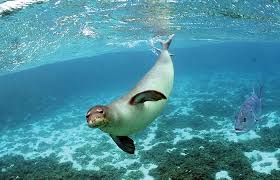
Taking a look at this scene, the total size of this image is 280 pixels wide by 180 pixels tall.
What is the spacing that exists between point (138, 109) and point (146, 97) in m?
0.30

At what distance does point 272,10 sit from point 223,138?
28.8 feet

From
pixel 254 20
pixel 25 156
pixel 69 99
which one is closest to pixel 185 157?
pixel 25 156

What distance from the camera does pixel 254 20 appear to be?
25.2 metres

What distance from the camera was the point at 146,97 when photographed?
3344 mm

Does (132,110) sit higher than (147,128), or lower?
higher

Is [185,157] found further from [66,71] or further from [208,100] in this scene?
[66,71]

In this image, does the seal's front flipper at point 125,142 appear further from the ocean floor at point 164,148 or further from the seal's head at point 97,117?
the ocean floor at point 164,148

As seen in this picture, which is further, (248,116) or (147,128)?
(147,128)

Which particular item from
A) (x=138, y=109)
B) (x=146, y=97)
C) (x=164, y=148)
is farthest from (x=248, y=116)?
(x=164, y=148)

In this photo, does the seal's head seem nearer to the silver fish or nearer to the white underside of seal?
the white underside of seal

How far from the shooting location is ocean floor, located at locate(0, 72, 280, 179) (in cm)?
1600

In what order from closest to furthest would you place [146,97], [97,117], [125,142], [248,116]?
[97,117]
[146,97]
[125,142]
[248,116]

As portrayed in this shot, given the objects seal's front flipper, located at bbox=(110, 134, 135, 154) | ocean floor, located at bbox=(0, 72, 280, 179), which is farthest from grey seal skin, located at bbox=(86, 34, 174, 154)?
ocean floor, located at bbox=(0, 72, 280, 179)

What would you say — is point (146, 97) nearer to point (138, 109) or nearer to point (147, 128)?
point (138, 109)
